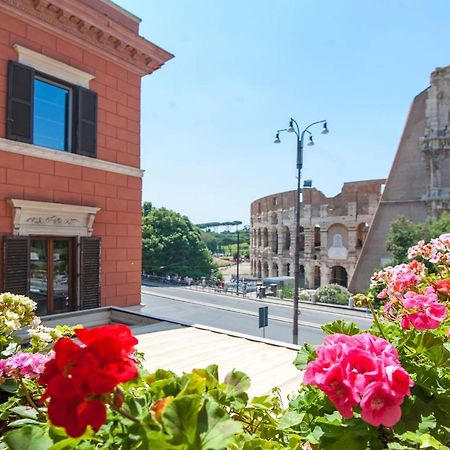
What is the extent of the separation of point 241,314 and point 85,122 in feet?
65.5

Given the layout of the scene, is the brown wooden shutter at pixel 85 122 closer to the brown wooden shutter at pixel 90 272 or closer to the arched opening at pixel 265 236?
the brown wooden shutter at pixel 90 272

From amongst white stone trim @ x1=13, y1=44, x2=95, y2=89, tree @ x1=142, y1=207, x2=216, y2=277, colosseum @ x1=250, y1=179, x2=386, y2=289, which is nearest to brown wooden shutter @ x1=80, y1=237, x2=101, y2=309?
white stone trim @ x1=13, y1=44, x2=95, y2=89

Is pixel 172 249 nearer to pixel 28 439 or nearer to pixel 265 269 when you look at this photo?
pixel 265 269

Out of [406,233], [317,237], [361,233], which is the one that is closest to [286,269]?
[317,237]

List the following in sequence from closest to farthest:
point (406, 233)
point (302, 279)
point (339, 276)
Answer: point (406, 233) < point (339, 276) < point (302, 279)

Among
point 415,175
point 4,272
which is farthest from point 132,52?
point 415,175

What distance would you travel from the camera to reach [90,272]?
8289 mm

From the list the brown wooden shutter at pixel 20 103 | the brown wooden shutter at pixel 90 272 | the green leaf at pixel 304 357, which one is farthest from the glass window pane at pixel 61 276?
the green leaf at pixel 304 357

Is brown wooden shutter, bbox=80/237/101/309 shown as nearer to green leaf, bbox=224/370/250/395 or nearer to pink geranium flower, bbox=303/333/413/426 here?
green leaf, bbox=224/370/250/395

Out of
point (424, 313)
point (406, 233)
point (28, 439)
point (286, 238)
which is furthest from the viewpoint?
point (286, 238)

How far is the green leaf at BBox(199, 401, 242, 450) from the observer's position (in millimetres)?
966

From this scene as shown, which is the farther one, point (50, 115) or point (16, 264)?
point (50, 115)

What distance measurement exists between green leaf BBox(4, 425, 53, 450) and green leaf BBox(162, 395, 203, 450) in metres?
0.41

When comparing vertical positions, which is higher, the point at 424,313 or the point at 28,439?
the point at 424,313
